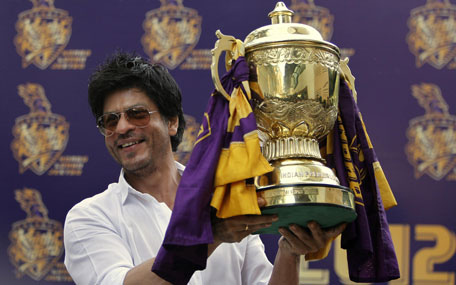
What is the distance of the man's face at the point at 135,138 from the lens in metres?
2.07

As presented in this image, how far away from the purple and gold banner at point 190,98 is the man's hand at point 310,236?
1.03 metres

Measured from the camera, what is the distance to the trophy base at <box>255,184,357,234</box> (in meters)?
1.55

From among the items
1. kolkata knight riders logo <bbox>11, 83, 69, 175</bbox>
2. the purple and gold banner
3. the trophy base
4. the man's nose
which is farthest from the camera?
kolkata knight riders logo <bbox>11, 83, 69, 175</bbox>

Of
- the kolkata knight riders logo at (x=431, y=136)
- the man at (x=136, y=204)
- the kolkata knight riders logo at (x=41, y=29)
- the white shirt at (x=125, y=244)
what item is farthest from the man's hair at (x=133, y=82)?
the kolkata knight riders logo at (x=431, y=136)

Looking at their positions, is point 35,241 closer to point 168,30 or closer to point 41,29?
point 41,29

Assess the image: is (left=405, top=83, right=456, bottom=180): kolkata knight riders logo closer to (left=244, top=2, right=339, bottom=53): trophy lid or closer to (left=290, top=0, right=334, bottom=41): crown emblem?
(left=290, top=0, right=334, bottom=41): crown emblem

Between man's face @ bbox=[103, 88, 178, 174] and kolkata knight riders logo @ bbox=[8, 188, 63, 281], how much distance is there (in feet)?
2.94

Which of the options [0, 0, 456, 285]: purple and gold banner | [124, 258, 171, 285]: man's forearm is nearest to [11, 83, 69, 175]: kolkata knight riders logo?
[0, 0, 456, 285]: purple and gold banner

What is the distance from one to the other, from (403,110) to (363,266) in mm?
1237

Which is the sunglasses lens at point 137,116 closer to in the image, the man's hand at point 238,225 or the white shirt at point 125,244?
the white shirt at point 125,244

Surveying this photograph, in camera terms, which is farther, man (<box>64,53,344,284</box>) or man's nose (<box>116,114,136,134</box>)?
man's nose (<box>116,114,136,134</box>)

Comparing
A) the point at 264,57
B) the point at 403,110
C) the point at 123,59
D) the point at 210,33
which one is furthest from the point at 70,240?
the point at 403,110

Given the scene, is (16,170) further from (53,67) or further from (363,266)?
(363,266)

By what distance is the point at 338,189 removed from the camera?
1595 millimetres
